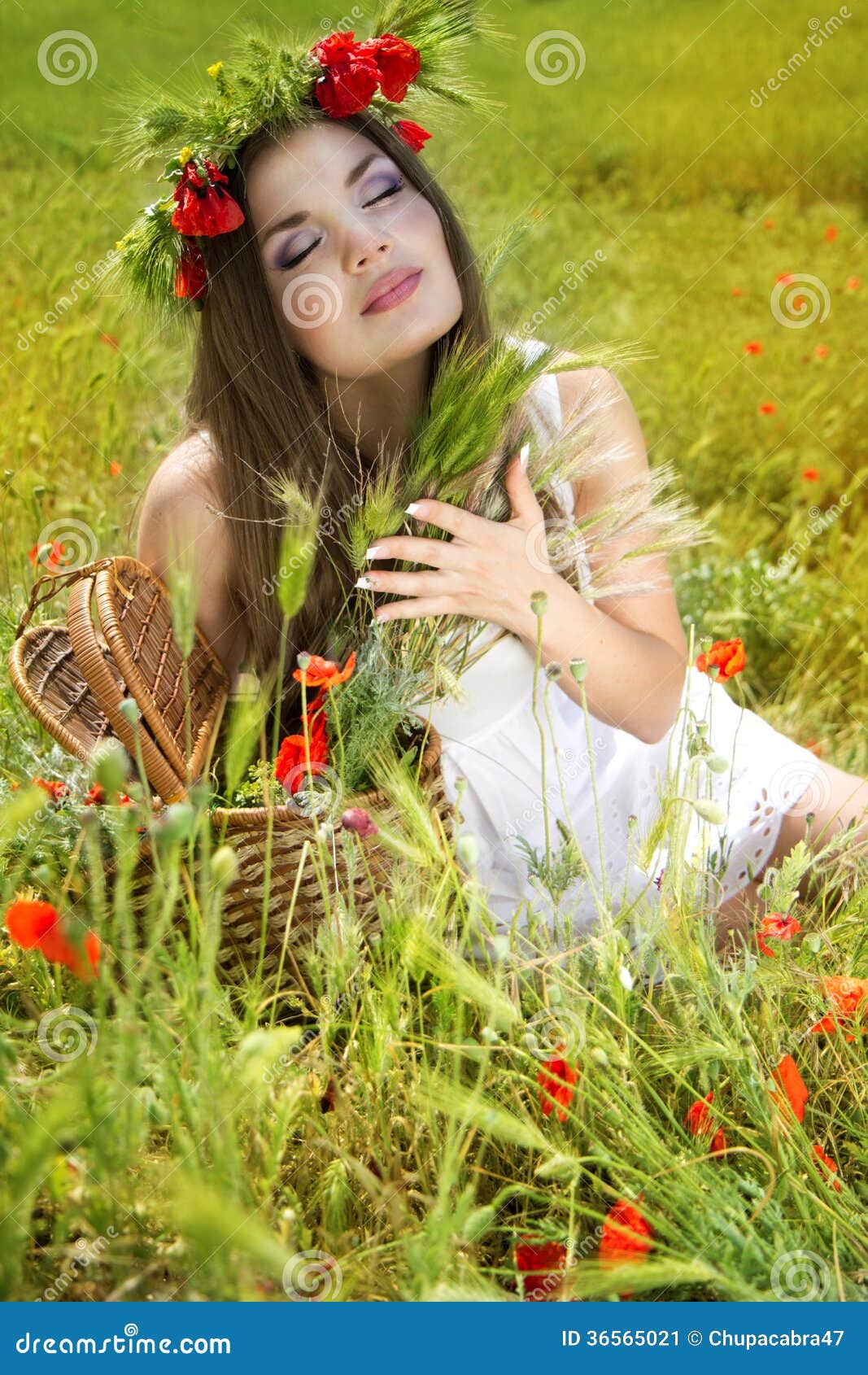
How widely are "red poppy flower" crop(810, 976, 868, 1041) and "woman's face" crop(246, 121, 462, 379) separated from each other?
1.15 meters

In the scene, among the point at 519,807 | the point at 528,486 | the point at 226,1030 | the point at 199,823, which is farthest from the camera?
the point at 519,807

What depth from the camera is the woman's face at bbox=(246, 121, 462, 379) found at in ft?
5.85

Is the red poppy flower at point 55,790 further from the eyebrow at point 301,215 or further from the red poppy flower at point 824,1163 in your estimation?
the red poppy flower at point 824,1163

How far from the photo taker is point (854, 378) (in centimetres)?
414

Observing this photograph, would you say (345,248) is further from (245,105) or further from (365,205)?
(245,105)

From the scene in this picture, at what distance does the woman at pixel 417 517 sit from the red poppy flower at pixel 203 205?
83 millimetres

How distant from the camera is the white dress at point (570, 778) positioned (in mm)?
1971

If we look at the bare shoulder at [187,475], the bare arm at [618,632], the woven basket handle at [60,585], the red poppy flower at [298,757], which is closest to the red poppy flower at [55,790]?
the woven basket handle at [60,585]

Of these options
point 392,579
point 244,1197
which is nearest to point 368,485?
point 392,579

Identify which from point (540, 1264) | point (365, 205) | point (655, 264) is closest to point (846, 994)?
point (540, 1264)

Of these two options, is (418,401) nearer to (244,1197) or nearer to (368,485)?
(368,485)

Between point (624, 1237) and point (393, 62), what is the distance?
173 centimetres

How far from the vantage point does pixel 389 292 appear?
1.79 meters

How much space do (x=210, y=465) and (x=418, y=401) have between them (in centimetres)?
40
